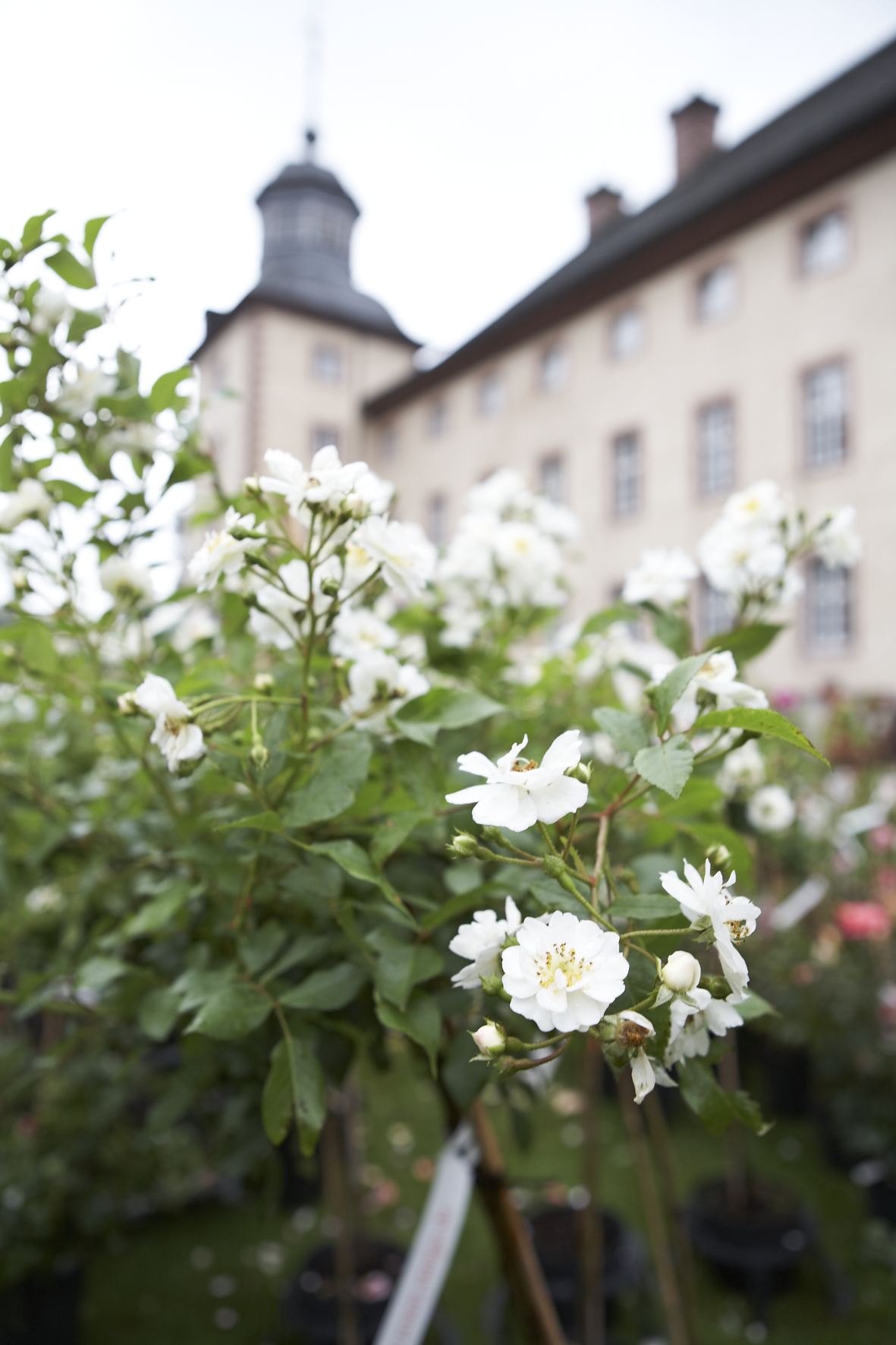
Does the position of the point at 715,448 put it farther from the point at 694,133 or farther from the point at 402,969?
the point at 402,969

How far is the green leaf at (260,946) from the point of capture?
0.81 metres

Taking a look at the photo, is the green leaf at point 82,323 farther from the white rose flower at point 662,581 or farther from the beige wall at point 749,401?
the beige wall at point 749,401

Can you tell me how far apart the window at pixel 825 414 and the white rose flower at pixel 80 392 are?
11298 millimetres

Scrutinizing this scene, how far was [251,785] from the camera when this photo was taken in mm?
724

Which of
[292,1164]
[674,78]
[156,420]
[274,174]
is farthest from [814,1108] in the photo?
[274,174]

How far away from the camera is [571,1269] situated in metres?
2.35

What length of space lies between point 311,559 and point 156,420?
1.60 ft

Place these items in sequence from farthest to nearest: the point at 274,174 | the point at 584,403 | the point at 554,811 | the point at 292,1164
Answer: the point at 274,174 → the point at 584,403 → the point at 292,1164 → the point at 554,811

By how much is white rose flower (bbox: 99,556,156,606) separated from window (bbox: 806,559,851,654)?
10886 mm

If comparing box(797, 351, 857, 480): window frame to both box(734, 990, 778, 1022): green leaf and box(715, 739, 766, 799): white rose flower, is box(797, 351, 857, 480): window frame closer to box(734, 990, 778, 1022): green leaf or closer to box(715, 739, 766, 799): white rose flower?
box(715, 739, 766, 799): white rose flower

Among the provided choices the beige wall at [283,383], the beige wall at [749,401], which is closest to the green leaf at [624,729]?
the beige wall at [749,401]

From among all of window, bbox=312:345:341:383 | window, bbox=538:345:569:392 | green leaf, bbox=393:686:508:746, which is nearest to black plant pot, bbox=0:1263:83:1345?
green leaf, bbox=393:686:508:746

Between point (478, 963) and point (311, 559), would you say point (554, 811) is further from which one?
point (311, 559)

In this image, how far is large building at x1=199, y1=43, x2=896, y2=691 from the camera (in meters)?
10.5
